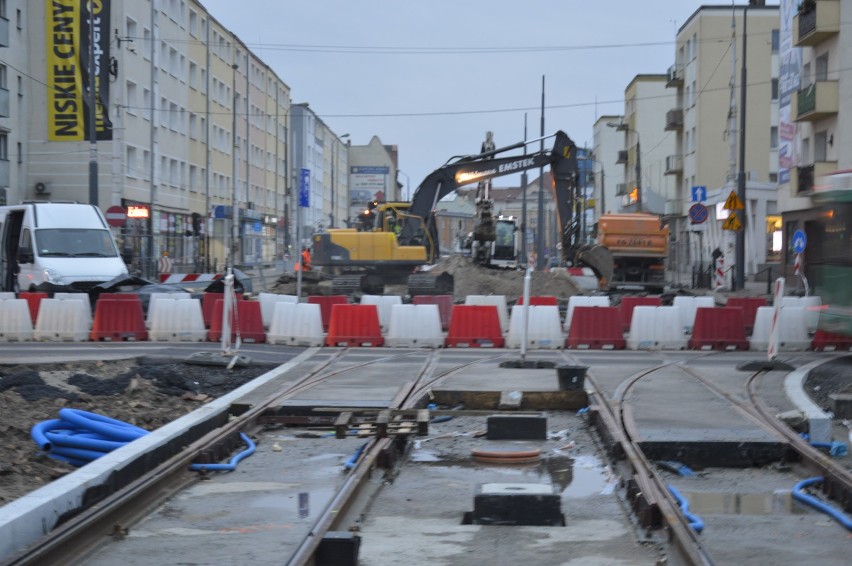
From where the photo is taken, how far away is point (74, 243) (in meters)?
29.5

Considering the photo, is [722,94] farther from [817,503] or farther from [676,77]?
[817,503]

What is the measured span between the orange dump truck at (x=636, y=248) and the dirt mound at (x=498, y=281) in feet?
18.8

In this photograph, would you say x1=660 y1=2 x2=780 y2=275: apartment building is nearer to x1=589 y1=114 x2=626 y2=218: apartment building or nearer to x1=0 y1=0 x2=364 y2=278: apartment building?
x1=0 y1=0 x2=364 y2=278: apartment building

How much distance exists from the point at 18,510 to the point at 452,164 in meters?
26.8

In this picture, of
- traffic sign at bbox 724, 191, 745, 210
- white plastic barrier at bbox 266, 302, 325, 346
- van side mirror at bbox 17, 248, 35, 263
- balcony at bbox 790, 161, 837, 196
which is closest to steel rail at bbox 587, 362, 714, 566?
white plastic barrier at bbox 266, 302, 325, 346

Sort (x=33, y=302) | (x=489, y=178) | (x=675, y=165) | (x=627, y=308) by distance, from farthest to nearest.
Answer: (x=675, y=165) < (x=489, y=178) < (x=627, y=308) < (x=33, y=302)

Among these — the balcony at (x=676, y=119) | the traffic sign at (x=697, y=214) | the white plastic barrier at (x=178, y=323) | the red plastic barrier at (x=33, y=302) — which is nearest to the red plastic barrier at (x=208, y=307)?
the white plastic barrier at (x=178, y=323)

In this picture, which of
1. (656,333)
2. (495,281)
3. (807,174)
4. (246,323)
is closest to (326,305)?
(246,323)

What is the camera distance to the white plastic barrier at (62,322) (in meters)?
22.1

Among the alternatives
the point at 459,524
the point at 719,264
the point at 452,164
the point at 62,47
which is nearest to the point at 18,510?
the point at 459,524

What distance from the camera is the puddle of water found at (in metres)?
8.02

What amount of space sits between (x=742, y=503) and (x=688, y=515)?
3.33ft

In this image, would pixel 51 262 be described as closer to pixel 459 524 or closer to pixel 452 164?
pixel 452 164

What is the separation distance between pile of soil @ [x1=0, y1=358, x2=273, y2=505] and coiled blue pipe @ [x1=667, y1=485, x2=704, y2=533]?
4.83 m
